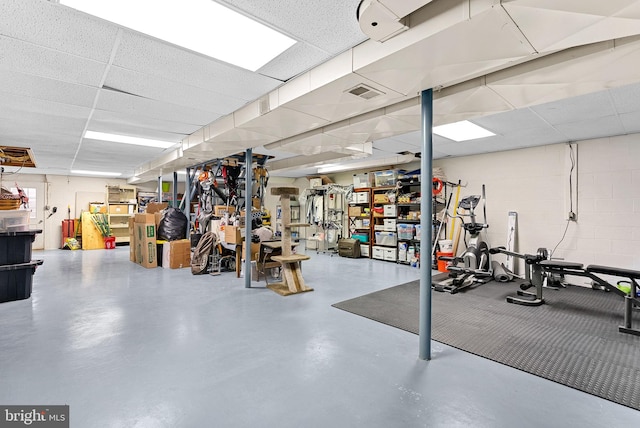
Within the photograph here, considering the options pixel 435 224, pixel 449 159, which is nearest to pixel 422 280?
pixel 435 224

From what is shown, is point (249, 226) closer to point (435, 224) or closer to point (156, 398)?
point (156, 398)

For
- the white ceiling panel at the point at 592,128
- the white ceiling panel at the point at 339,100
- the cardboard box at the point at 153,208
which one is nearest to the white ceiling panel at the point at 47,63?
the white ceiling panel at the point at 339,100

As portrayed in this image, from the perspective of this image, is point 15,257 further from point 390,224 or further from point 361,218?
point 361,218

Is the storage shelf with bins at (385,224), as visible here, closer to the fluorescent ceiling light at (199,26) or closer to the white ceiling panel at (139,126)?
the white ceiling panel at (139,126)

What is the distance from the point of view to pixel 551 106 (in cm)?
345

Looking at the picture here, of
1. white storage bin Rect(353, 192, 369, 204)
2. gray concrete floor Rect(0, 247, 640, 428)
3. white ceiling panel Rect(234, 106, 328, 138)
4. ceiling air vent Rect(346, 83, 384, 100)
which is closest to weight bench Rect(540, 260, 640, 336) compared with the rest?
gray concrete floor Rect(0, 247, 640, 428)

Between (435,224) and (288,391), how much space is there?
5640 mm

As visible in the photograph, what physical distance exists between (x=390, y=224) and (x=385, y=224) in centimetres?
15

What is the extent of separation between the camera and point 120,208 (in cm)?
1051

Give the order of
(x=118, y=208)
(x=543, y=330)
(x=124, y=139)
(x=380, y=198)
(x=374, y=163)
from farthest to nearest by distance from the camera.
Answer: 1. (x=118, y=208)
2. (x=380, y=198)
3. (x=374, y=163)
4. (x=124, y=139)
5. (x=543, y=330)

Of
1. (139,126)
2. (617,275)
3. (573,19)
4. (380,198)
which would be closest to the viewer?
(573,19)

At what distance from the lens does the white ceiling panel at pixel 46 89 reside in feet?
8.79

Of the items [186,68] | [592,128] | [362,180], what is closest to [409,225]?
[362,180]

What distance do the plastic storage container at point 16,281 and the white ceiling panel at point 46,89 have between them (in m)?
2.24
